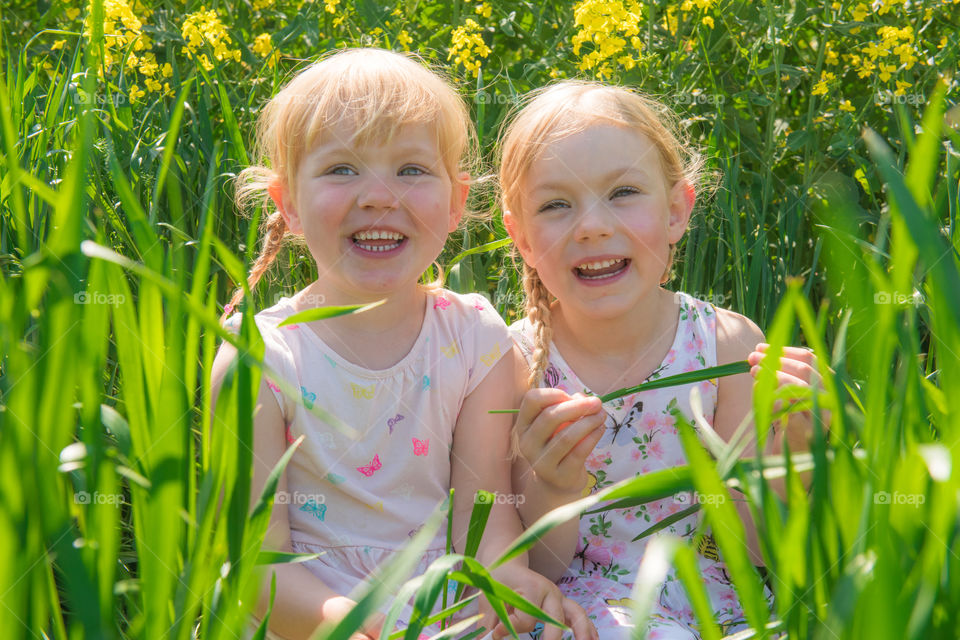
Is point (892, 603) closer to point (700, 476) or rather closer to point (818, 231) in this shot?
point (700, 476)

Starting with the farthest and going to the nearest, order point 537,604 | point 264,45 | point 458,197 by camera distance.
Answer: point 264,45
point 458,197
point 537,604

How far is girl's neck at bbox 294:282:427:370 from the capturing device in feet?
5.78

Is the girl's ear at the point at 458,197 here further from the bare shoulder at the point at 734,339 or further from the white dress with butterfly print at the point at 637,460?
the bare shoulder at the point at 734,339

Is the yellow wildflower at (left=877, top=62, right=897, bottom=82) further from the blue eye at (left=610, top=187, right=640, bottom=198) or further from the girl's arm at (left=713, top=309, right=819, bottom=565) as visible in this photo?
the blue eye at (left=610, top=187, right=640, bottom=198)

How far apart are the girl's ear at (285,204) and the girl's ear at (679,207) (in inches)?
28.8

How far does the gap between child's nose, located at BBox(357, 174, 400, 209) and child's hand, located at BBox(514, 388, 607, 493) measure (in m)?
0.42

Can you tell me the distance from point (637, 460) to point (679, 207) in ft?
1.69

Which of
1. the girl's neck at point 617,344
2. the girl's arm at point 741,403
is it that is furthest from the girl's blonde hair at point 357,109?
the girl's arm at point 741,403

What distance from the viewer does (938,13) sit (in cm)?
279

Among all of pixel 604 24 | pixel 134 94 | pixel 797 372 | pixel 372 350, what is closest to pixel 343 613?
pixel 372 350

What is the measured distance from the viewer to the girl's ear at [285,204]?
177 cm

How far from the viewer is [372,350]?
1779mm

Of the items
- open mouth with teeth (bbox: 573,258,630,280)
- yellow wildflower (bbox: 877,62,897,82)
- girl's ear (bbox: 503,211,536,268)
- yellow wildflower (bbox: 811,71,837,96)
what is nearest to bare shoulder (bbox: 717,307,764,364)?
open mouth with teeth (bbox: 573,258,630,280)

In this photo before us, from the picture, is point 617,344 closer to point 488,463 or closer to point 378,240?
point 488,463
